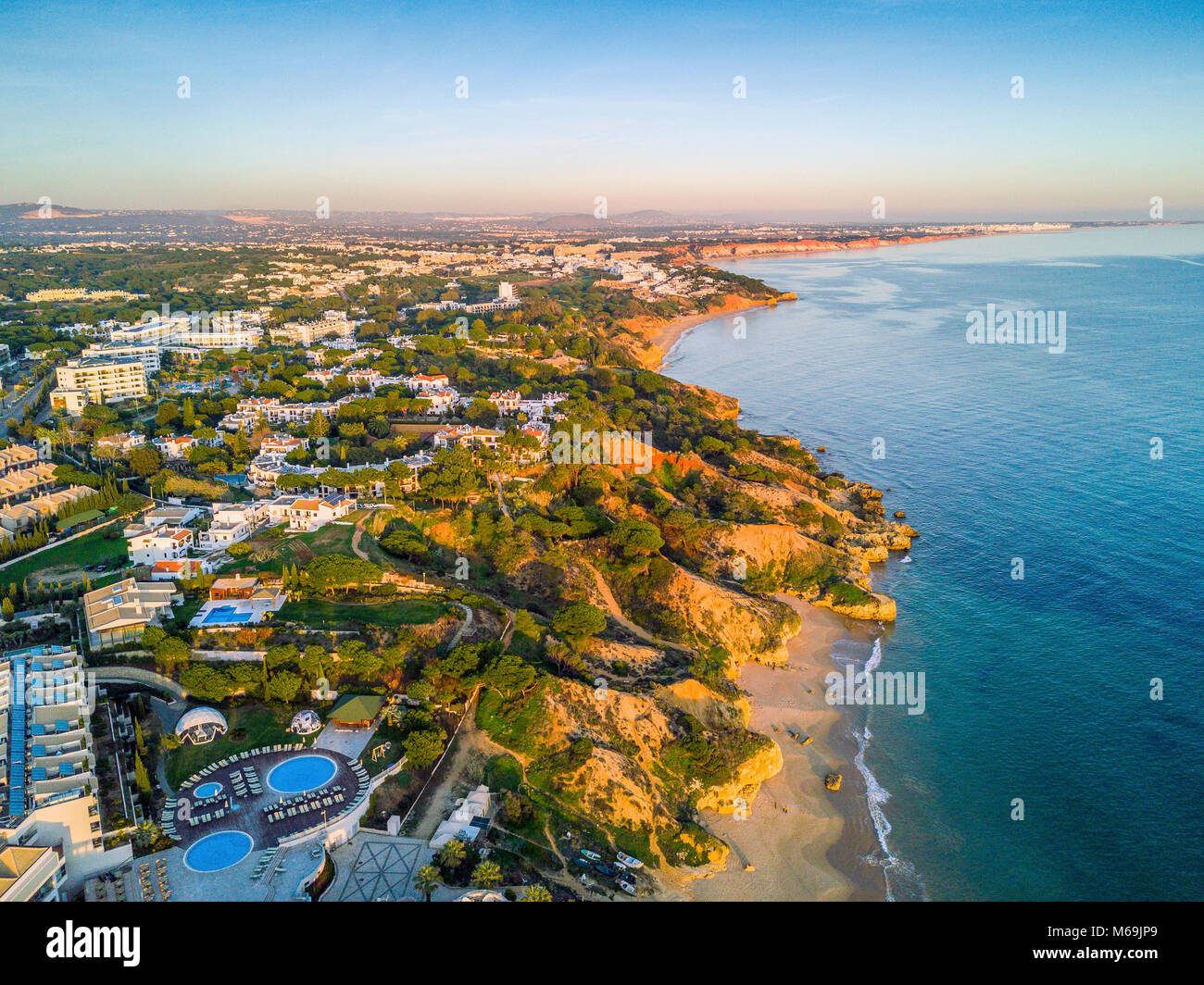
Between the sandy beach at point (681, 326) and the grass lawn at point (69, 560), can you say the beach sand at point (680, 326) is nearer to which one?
the sandy beach at point (681, 326)

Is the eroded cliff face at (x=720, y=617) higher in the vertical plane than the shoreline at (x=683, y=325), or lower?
lower

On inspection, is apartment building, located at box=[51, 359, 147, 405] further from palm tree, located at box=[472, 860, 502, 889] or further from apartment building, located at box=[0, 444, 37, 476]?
palm tree, located at box=[472, 860, 502, 889]

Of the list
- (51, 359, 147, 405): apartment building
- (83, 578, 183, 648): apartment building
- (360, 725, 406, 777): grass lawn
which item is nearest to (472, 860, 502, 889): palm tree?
(360, 725, 406, 777): grass lawn

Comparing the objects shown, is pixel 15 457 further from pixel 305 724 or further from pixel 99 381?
pixel 305 724

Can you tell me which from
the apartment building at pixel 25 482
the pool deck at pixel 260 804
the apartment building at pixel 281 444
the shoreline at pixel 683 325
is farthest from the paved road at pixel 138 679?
the shoreline at pixel 683 325

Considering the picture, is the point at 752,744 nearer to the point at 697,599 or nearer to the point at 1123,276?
the point at 697,599

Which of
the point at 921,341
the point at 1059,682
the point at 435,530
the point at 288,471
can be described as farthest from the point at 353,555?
the point at 921,341
